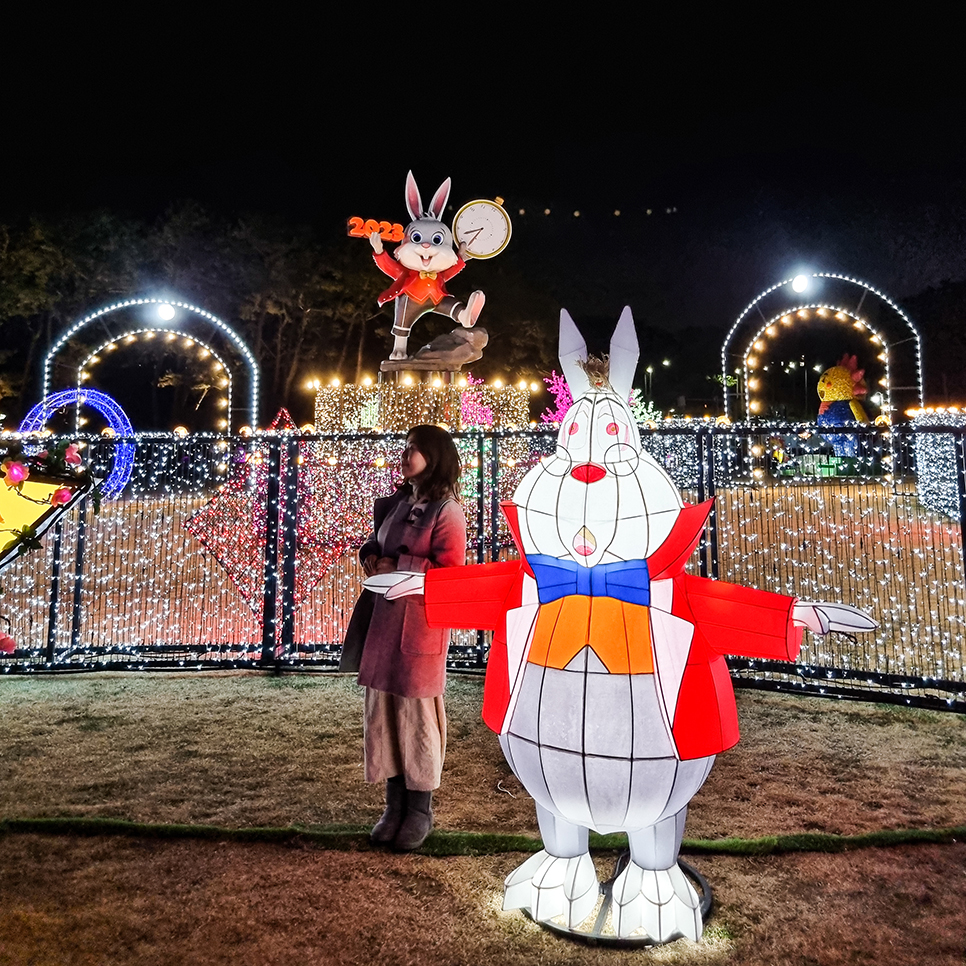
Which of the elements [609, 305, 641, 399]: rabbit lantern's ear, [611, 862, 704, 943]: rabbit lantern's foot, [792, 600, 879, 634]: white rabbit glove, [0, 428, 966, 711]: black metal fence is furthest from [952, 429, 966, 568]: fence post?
[611, 862, 704, 943]: rabbit lantern's foot

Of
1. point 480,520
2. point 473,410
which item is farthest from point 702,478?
point 473,410

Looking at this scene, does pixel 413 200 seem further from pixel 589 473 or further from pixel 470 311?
pixel 589 473

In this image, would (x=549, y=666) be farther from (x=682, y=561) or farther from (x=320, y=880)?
(x=320, y=880)

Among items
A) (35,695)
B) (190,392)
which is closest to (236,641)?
(35,695)

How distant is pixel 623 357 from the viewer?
239 cm

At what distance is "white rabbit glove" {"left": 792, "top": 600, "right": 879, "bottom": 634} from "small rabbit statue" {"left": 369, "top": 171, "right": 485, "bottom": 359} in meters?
7.47

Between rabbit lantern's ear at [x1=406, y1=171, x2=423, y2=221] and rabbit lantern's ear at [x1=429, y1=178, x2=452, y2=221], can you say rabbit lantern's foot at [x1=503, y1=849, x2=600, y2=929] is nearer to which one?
rabbit lantern's ear at [x1=406, y1=171, x2=423, y2=221]

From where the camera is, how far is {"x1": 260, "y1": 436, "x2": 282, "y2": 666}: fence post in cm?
618

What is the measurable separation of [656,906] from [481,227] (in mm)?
8331

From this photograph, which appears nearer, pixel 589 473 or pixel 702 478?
pixel 589 473

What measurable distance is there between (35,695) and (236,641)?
1846mm

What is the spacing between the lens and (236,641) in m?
7.02

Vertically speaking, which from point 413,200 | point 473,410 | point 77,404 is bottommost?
point 473,410

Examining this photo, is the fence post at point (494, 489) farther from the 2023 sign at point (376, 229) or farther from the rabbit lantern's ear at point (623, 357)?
the 2023 sign at point (376, 229)
